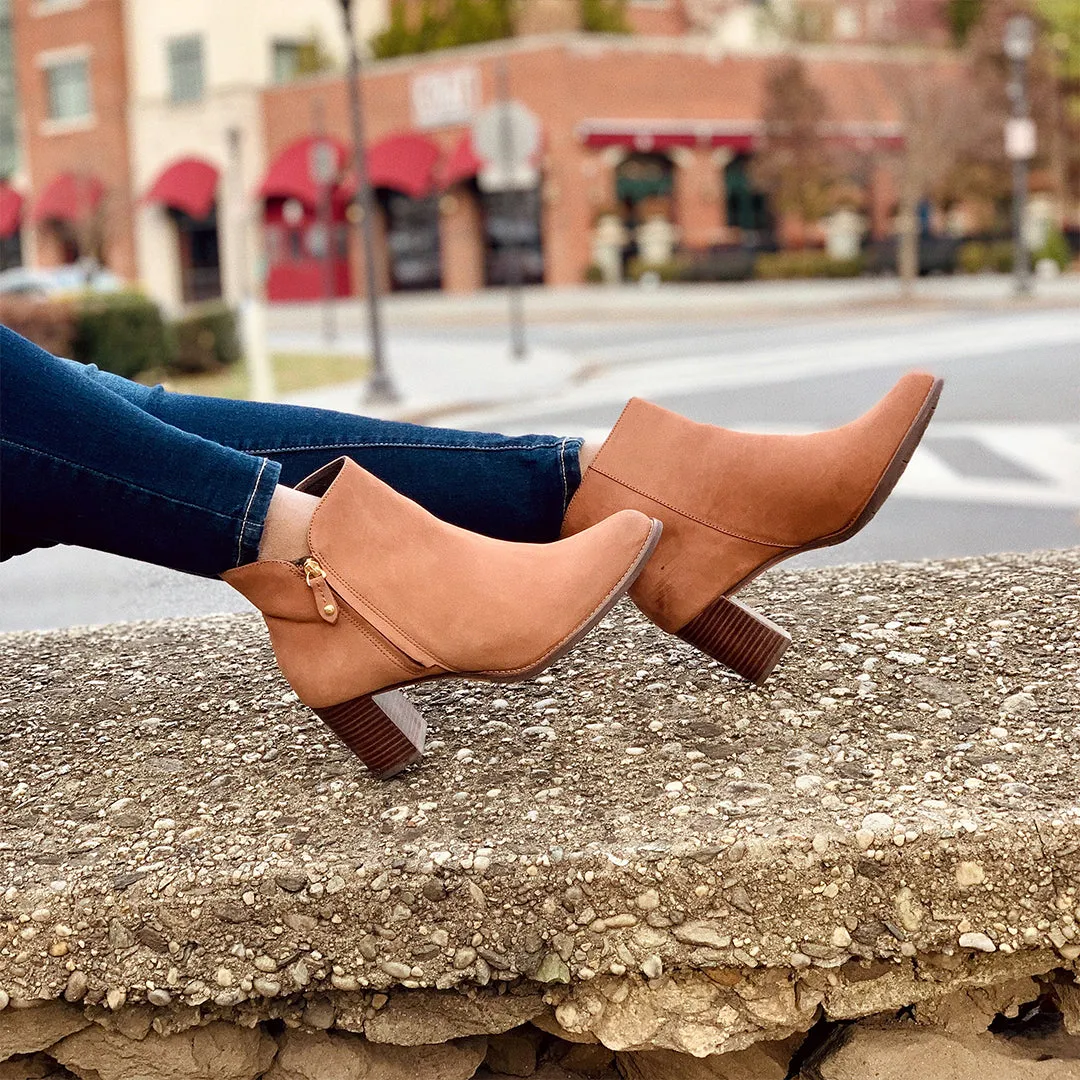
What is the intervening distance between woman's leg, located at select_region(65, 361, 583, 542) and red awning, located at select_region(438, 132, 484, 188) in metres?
29.2

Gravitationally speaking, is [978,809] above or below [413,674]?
below

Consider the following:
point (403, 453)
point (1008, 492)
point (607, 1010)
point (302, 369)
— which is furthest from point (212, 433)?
point (302, 369)

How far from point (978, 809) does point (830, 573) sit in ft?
3.47

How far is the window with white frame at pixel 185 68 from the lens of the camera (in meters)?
36.4

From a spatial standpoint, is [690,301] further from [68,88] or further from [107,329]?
[68,88]

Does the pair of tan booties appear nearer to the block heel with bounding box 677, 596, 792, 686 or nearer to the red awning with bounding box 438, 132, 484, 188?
the block heel with bounding box 677, 596, 792, 686

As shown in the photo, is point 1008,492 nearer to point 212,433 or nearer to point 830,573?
point 830,573

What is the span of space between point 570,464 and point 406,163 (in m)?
31.2

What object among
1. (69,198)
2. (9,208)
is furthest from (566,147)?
(9,208)

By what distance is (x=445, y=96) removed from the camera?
1266 inches

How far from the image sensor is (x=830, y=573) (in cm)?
279

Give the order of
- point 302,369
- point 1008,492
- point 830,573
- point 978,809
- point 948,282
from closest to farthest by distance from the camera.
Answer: point 978,809
point 830,573
point 1008,492
point 302,369
point 948,282

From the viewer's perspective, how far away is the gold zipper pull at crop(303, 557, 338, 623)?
1.83 m

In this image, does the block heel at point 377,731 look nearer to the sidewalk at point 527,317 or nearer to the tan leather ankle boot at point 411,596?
the tan leather ankle boot at point 411,596
